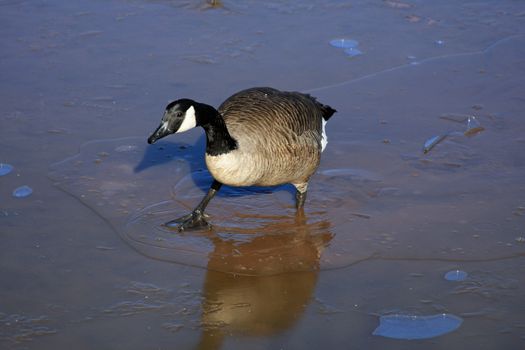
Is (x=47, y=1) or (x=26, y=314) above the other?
(x=47, y=1)

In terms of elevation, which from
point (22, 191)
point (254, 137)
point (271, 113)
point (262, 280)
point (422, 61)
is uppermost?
point (271, 113)

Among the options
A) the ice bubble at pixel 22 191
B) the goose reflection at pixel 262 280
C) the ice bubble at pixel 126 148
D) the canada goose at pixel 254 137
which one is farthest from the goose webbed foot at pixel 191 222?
the ice bubble at pixel 126 148

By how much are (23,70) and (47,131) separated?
1.46 m

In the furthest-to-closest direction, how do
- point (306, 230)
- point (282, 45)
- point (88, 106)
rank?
point (282, 45), point (88, 106), point (306, 230)

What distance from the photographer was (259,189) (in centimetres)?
670

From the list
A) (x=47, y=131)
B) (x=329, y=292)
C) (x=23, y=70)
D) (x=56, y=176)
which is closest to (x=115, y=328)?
(x=329, y=292)

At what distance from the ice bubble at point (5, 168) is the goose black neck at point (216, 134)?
1954mm

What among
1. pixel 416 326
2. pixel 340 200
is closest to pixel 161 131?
pixel 340 200

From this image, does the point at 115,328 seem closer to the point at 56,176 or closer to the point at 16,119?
the point at 56,176

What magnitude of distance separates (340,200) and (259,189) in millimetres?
684

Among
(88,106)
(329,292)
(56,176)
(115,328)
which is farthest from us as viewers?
(88,106)

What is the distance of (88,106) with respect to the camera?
7.79m

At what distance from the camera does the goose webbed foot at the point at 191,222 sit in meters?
5.98

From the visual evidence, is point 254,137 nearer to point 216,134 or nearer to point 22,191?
point 216,134
